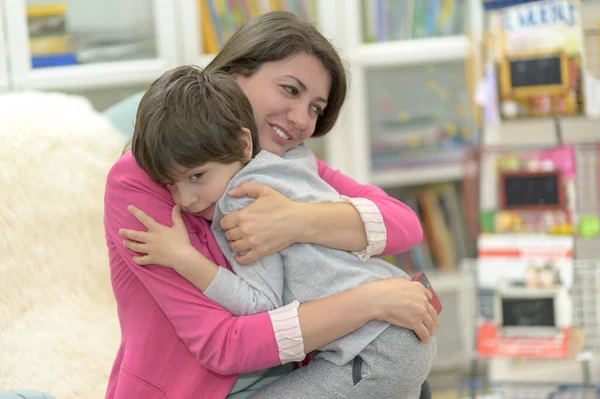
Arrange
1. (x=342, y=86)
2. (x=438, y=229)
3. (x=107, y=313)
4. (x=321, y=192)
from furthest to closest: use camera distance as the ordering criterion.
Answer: (x=438, y=229) → (x=107, y=313) → (x=342, y=86) → (x=321, y=192)

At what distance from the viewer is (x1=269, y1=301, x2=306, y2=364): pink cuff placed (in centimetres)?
123

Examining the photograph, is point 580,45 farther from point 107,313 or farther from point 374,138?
point 107,313

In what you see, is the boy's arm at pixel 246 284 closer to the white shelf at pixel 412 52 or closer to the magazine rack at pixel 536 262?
the magazine rack at pixel 536 262

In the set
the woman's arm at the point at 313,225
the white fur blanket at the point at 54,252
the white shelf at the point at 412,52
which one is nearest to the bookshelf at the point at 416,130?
the white shelf at the point at 412,52

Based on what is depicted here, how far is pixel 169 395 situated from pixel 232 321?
171mm

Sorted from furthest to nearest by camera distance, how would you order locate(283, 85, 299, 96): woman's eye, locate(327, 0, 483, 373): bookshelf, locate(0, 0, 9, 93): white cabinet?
locate(327, 0, 483, 373): bookshelf < locate(0, 0, 9, 93): white cabinet < locate(283, 85, 299, 96): woman's eye

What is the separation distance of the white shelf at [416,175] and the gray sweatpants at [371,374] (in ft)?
5.60

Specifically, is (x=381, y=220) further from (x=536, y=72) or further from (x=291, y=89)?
(x=536, y=72)

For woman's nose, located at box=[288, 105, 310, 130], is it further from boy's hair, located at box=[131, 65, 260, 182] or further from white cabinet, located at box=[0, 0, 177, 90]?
white cabinet, located at box=[0, 0, 177, 90]

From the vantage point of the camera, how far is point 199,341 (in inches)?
48.6

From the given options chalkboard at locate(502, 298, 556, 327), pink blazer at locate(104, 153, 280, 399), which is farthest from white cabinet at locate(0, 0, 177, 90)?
pink blazer at locate(104, 153, 280, 399)

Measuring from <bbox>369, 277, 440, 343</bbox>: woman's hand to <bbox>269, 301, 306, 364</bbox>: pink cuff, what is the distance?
13 centimetres

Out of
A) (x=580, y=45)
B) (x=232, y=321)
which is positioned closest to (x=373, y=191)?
(x=232, y=321)

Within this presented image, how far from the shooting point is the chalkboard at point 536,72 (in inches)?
92.7
